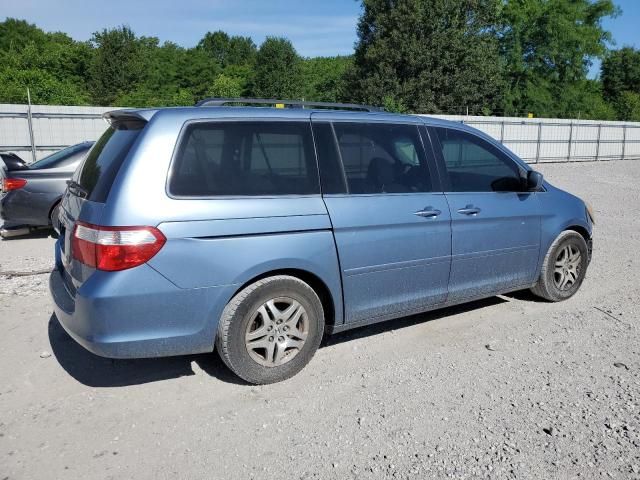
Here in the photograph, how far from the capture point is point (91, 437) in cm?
306

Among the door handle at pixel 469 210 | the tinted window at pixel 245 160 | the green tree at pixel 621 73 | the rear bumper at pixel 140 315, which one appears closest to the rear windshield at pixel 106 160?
the tinted window at pixel 245 160

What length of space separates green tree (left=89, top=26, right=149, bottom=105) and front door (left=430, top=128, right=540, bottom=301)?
1541 inches

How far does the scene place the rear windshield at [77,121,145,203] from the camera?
3.28 metres

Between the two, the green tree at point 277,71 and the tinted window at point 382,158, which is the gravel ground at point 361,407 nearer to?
the tinted window at point 382,158

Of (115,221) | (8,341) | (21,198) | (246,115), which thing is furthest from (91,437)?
(21,198)

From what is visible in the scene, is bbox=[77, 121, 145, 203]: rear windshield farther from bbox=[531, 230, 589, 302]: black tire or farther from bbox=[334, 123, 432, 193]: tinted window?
bbox=[531, 230, 589, 302]: black tire

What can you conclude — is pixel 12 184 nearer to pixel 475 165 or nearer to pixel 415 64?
pixel 475 165

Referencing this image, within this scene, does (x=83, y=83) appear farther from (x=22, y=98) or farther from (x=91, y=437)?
(x=91, y=437)

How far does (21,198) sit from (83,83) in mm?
38750

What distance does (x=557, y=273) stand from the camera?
5.25 meters

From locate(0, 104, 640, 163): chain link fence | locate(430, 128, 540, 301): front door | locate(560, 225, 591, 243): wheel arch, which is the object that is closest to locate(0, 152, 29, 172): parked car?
locate(0, 104, 640, 163): chain link fence

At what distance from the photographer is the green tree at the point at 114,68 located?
1593 inches

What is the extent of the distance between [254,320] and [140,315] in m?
0.72

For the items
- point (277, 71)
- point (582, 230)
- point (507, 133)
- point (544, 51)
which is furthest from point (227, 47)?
point (582, 230)
